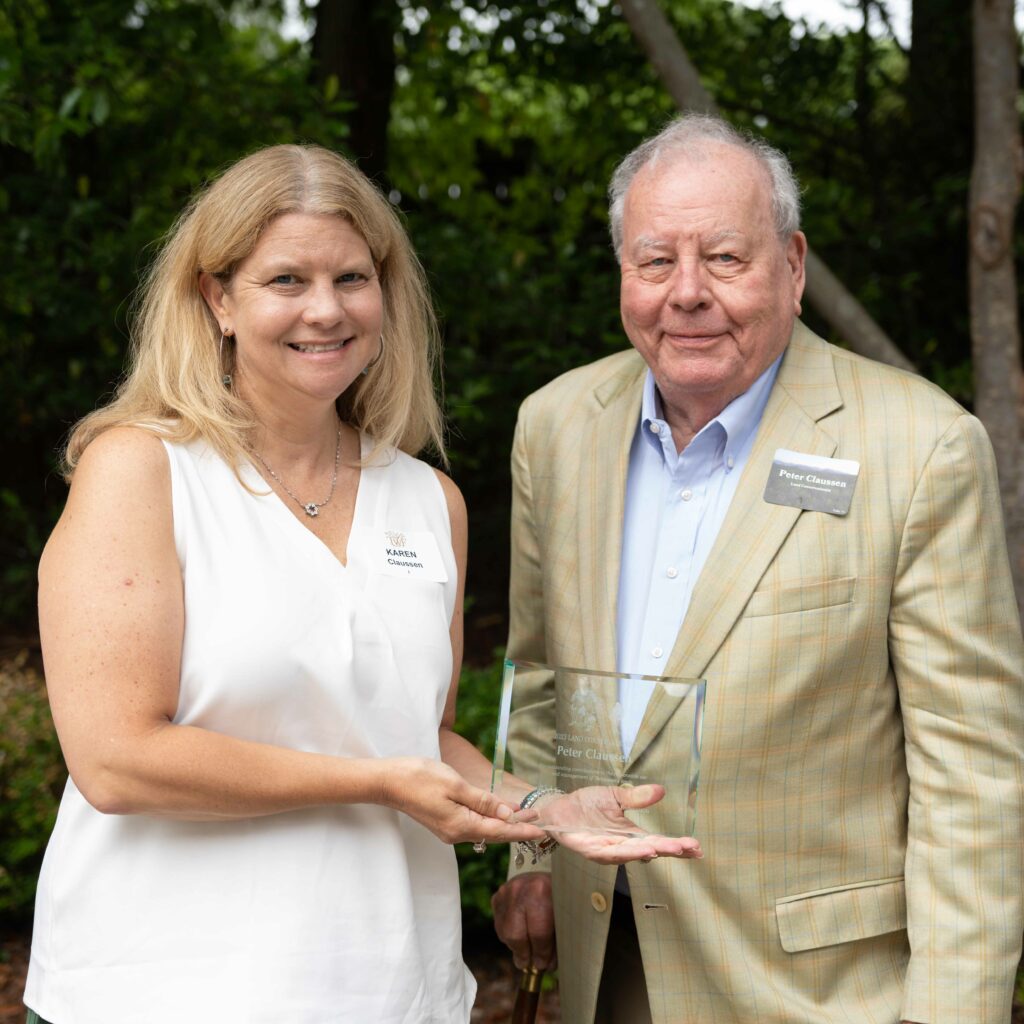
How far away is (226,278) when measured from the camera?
2.41 metres

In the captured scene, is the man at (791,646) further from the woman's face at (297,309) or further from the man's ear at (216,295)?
the man's ear at (216,295)

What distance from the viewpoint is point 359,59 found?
6.61 metres

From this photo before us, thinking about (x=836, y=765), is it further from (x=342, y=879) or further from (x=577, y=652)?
(x=342, y=879)

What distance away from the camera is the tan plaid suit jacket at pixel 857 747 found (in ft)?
7.95

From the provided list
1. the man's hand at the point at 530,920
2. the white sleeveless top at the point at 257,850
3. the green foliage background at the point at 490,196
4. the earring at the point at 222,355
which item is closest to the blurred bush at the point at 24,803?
the green foliage background at the point at 490,196

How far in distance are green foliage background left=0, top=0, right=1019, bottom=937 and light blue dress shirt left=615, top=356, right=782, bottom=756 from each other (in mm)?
2405

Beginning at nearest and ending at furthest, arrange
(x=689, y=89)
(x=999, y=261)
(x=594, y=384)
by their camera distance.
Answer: (x=594, y=384), (x=999, y=261), (x=689, y=89)

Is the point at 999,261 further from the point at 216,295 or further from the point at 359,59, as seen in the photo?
the point at 359,59

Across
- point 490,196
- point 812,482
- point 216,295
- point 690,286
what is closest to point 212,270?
point 216,295

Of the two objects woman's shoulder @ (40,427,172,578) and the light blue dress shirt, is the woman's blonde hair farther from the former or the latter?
the light blue dress shirt

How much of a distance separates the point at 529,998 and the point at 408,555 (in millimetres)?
1090

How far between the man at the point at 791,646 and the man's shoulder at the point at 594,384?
24 centimetres

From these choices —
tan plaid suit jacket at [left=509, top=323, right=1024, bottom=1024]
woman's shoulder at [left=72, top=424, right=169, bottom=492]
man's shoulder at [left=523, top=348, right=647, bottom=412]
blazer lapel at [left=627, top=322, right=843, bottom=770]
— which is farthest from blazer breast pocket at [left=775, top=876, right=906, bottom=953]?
woman's shoulder at [left=72, top=424, right=169, bottom=492]

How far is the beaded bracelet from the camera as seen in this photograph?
241cm
